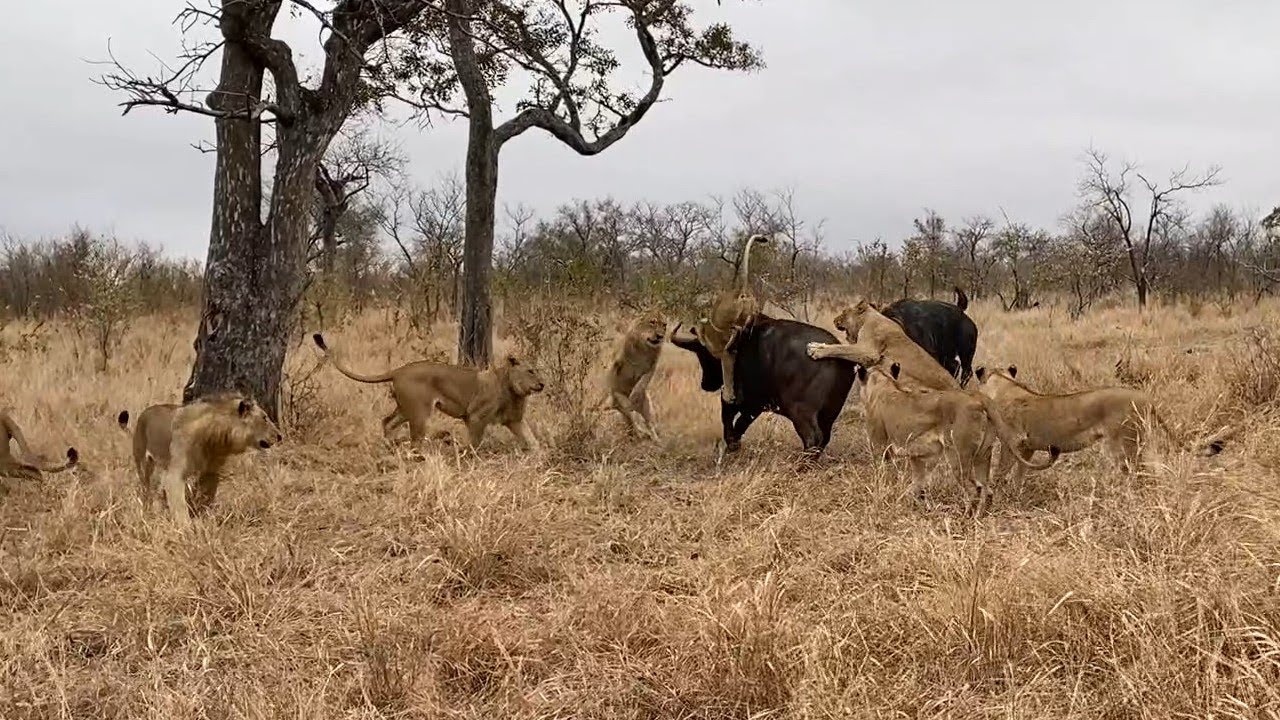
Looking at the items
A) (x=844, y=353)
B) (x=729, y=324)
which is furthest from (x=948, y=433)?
(x=729, y=324)

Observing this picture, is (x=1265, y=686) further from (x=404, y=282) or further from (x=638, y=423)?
(x=404, y=282)

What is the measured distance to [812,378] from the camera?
7.96m

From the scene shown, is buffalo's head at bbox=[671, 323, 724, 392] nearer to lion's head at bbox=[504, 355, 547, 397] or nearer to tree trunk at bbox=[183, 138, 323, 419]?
lion's head at bbox=[504, 355, 547, 397]

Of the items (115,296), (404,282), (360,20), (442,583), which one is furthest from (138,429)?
(404,282)

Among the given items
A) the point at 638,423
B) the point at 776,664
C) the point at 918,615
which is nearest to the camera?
the point at 776,664

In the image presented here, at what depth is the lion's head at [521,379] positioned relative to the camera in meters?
8.70

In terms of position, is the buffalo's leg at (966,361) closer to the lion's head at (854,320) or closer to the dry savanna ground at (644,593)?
the lion's head at (854,320)

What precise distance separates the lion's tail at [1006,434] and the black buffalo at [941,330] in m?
3.34

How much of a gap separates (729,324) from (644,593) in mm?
4129

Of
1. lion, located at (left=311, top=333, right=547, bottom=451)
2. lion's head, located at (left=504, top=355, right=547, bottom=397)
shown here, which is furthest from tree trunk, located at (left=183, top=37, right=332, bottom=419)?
lion's head, located at (left=504, top=355, right=547, bottom=397)

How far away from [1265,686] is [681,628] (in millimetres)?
2032

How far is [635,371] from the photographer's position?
9.93m

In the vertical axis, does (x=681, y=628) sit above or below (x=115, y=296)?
below

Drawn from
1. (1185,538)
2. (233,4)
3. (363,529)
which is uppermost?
(233,4)
